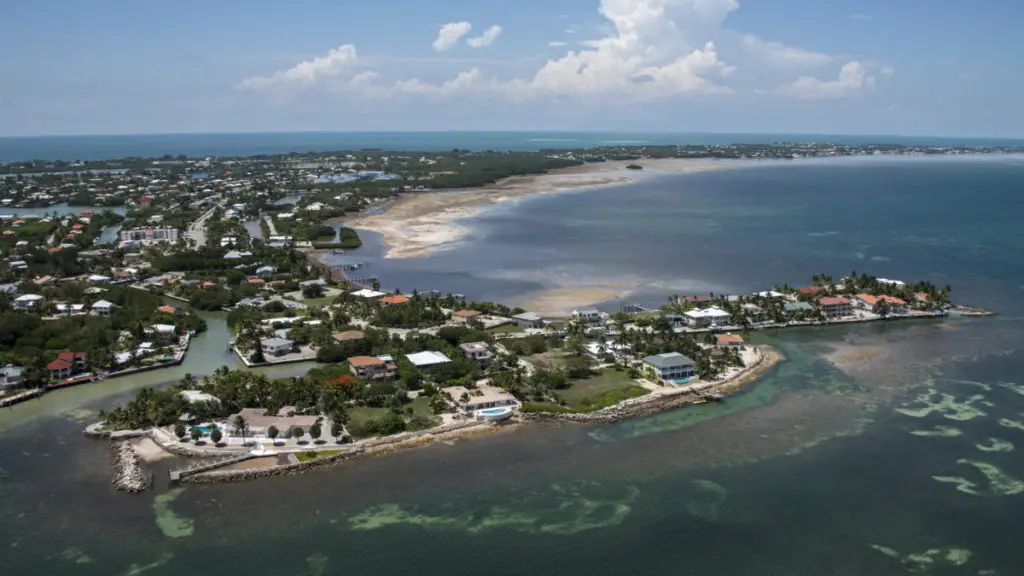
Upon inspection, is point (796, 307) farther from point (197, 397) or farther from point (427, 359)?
point (197, 397)

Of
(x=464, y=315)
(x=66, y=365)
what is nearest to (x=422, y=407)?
(x=464, y=315)

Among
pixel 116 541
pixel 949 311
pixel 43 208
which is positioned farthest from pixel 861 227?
pixel 43 208

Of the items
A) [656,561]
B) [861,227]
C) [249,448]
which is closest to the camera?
[656,561]

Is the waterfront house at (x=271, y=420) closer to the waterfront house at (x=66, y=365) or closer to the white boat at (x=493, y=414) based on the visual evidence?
the white boat at (x=493, y=414)

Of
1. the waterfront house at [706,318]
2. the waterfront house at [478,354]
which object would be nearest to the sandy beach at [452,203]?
the waterfront house at [706,318]

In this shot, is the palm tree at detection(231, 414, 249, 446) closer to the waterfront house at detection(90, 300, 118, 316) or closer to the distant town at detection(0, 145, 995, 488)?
the distant town at detection(0, 145, 995, 488)

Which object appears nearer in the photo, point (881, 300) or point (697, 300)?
point (881, 300)

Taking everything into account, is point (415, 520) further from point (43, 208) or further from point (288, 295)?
point (43, 208)
